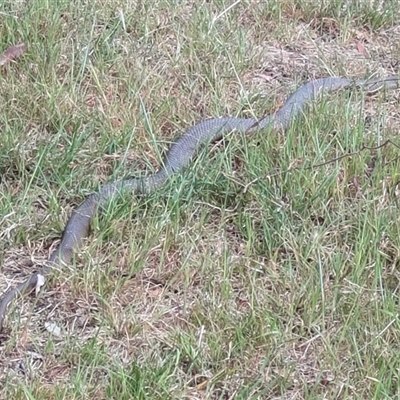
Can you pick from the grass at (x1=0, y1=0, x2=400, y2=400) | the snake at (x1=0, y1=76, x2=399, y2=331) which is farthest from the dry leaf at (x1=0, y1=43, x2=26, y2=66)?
the snake at (x1=0, y1=76, x2=399, y2=331)

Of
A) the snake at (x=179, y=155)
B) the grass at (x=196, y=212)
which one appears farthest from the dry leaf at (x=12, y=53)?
the snake at (x=179, y=155)

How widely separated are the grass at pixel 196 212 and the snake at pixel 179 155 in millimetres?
52

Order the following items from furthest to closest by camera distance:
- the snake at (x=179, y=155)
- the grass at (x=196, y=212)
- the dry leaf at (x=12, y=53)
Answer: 1. the dry leaf at (x=12, y=53)
2. the snake at (x=179, y=155)
3. the grass at (x=196, y=212)

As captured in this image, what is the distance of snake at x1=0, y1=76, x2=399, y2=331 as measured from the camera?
3.35 metres

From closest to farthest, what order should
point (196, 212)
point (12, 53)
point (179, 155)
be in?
point (196, 212), point (179, 155), point (12, 53)

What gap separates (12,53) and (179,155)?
41.3 inches

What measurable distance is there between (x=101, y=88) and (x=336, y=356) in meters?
1.84

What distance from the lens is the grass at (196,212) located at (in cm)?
299

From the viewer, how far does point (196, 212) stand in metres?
3.64

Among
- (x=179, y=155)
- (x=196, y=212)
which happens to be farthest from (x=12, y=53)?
(x=196, y=212)

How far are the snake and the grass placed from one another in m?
0.05

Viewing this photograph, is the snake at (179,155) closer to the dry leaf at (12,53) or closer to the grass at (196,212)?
the grass at (196,212)

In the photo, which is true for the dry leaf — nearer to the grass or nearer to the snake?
the grass

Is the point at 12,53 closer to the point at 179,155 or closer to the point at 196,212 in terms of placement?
the point at 179,155
